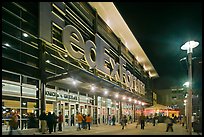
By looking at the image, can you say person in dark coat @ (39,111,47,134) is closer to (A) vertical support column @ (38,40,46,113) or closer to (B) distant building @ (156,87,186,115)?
(A) vertical support column @ (38,40,46,113)

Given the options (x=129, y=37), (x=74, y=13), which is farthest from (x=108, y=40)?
(x=74, y=13)

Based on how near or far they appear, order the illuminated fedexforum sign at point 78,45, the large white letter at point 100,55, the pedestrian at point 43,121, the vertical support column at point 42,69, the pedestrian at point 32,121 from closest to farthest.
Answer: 1. the pedestrian at point 43,121
2. the pedestrian at point 32,121
3. the illuminated fedexforum sign at point 78,45
4. the vertical support column at point 42,69
5. the large white letter at point 100,55

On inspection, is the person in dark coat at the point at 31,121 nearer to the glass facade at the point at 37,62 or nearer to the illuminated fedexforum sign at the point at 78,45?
the glass facade at the point at 37,62

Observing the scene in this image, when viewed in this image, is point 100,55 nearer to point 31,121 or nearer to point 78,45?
point 78,45

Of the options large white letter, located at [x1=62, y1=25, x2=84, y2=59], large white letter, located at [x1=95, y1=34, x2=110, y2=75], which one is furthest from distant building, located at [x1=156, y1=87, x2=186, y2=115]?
large white letter, located at [x1=62, y1=25, x2=84, y2=59]

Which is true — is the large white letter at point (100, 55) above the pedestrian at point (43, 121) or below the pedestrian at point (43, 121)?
above

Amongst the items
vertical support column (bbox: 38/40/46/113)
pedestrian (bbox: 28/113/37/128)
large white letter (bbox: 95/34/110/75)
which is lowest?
pedestrian (bbox: 28/113/37/128)

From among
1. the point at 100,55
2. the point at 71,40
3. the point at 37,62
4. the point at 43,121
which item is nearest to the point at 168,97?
the point at 100,55

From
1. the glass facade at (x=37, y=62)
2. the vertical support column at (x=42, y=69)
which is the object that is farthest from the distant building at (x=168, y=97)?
the vertical support column at (x=42, y=69)

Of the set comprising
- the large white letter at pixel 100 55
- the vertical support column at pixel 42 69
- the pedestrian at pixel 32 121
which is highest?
the large white letter at pixel 100 55

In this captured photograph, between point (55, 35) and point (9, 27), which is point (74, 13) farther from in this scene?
point (9, 27)

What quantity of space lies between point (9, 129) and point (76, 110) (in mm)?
12793

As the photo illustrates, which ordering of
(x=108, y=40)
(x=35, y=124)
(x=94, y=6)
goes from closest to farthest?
(x=35, y=124)
(x=94, y=6)
(x=108, y=40)

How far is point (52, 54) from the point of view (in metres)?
25.5
